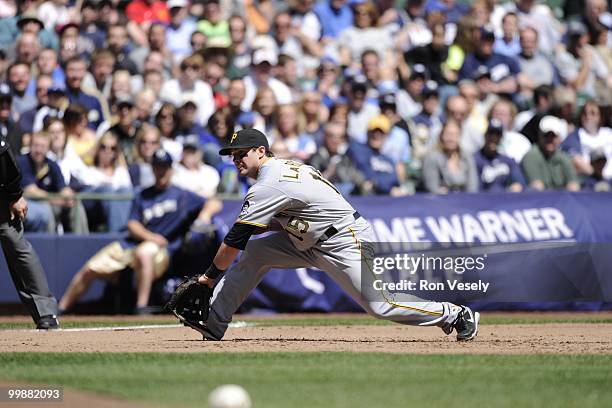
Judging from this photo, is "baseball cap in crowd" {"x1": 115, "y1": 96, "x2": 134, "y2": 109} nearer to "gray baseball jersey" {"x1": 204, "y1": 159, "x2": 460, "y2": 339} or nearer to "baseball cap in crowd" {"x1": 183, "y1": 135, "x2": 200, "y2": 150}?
"baseball cap in crowd" {"x1": 183, "y1": 135, "x2": 200, "y2": 150}

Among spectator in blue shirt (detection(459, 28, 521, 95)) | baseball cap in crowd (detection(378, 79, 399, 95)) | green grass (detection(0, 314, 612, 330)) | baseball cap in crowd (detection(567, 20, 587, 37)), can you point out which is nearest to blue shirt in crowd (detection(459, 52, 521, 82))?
spectator in blue shirt (detection(459, 28, 521, 95))

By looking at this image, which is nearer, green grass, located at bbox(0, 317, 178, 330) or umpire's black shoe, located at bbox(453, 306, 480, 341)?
umpire's black shoe, located at bbox(453, 306, 480, 341)

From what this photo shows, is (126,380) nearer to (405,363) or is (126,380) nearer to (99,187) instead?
(405,363)

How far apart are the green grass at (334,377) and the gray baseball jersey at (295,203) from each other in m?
1.09

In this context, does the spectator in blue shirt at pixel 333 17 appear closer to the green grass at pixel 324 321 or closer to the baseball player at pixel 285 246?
the green grass at pixel 324 321

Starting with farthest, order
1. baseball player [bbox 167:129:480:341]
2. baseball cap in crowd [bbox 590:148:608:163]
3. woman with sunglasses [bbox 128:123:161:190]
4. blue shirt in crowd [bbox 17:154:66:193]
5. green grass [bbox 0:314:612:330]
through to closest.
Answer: baseball cap in crowd [bbox 590:148:608:163] < woman with sunglasses [bbox 128:123:161:190] < blue shirt in crowd [bbox 17:154:66:193] < green grass [bbox 0:314:612:330] < baseball player [bbox 167:129:480:341]

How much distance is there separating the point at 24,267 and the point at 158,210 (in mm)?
3293

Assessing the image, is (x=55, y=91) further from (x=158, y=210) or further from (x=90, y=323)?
(x=90, y=323)

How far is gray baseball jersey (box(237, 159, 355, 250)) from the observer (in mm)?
9562

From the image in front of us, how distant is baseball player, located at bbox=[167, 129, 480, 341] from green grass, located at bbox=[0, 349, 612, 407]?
0.70 meters

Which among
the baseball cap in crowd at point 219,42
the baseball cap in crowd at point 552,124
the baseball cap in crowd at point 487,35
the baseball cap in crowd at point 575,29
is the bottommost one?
the baseball cap in crowd at point 552,124

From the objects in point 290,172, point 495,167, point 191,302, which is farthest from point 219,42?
point 191,302

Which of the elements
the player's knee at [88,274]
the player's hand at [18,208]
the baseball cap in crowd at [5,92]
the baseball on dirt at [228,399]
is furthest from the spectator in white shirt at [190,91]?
the baseball on dirt at [228,399]

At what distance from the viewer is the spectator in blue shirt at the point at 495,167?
16.2 m
